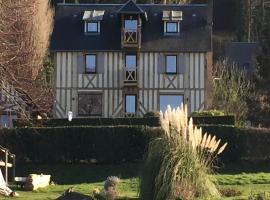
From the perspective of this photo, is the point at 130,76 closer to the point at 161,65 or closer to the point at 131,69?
the point at 131,69

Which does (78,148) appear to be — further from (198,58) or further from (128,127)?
(198,58)

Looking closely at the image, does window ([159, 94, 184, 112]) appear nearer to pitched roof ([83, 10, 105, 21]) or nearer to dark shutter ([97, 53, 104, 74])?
dark shutter ([97, 53, 104, 74])

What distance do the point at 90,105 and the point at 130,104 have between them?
242 cm

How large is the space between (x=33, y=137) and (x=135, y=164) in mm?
4304

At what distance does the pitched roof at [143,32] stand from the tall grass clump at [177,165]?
26.3 meters

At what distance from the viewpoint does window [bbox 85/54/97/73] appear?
40.6 meters

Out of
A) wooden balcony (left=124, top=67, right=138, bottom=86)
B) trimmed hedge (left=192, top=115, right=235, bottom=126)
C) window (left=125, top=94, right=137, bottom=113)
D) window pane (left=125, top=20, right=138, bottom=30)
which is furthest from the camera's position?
window pane (left=125, top=20, right=138, bottom=30)

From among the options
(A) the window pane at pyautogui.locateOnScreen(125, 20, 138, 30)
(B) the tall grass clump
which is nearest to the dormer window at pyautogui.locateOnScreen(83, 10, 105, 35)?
(A) the window pane at pyautogui.locateOnScreen(125, 20, 138, 30)

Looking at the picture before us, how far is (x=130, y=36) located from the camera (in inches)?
1594

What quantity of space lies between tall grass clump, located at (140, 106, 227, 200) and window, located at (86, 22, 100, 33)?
2795cm

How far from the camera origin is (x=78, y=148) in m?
27.3

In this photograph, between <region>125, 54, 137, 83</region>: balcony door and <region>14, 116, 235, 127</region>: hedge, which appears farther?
<region>125, 54, 137, 83</region>: balcony door

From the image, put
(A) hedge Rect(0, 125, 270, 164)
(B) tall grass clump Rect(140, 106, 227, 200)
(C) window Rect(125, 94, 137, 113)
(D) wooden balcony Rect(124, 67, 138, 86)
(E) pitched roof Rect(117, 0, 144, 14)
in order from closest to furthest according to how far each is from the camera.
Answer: (B) tall grass clump Rect(140, 106, 227, 200), (A) hedge Rect(0, 125, 270, 164), (D) wooden balcony Rect(124, 67, 138, 86), (C) window Rect(125, 94, 137, 113), (E) pitched roof Rect(117, 0, 144, 14)

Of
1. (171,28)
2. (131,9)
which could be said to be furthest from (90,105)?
(171,28)
